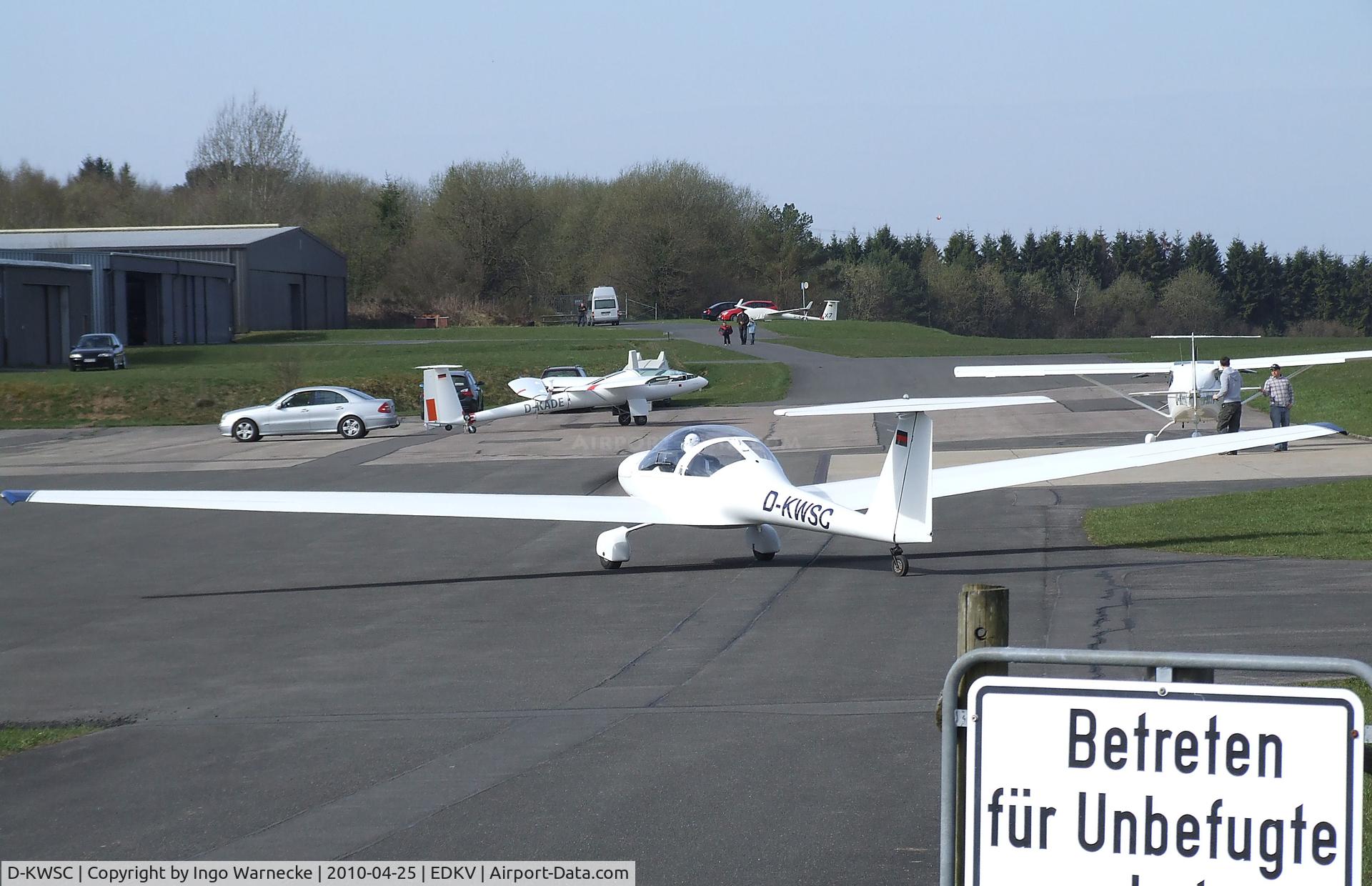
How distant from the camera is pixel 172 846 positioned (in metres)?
6.50

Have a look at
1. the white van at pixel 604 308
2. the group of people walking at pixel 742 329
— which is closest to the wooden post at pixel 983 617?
the group of people walking at pixel 742 329

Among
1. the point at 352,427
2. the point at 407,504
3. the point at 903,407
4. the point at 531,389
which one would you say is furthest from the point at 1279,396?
the point at 352,427

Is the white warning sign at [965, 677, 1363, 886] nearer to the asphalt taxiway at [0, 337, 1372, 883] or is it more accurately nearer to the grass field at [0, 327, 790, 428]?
the asphalt taxiway at [0, 337, 1372, 883]

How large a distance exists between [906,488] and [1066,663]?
11587 mm

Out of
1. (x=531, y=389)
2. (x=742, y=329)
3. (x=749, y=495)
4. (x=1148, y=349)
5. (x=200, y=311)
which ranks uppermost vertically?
(x=200, y=311)

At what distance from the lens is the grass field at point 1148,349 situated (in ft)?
124

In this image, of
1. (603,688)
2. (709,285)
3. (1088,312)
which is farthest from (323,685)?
(1088,312)

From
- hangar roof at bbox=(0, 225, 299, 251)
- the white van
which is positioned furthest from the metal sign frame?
the white van

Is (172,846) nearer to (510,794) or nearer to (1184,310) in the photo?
(510,794)

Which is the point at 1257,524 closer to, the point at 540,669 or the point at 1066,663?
the point at 540,669

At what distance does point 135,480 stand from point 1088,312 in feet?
380

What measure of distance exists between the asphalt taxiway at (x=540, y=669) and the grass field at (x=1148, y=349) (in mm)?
14366

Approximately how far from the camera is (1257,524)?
18297mm

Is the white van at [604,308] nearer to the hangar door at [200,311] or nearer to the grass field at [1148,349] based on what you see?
the grass field at [1148,349]
